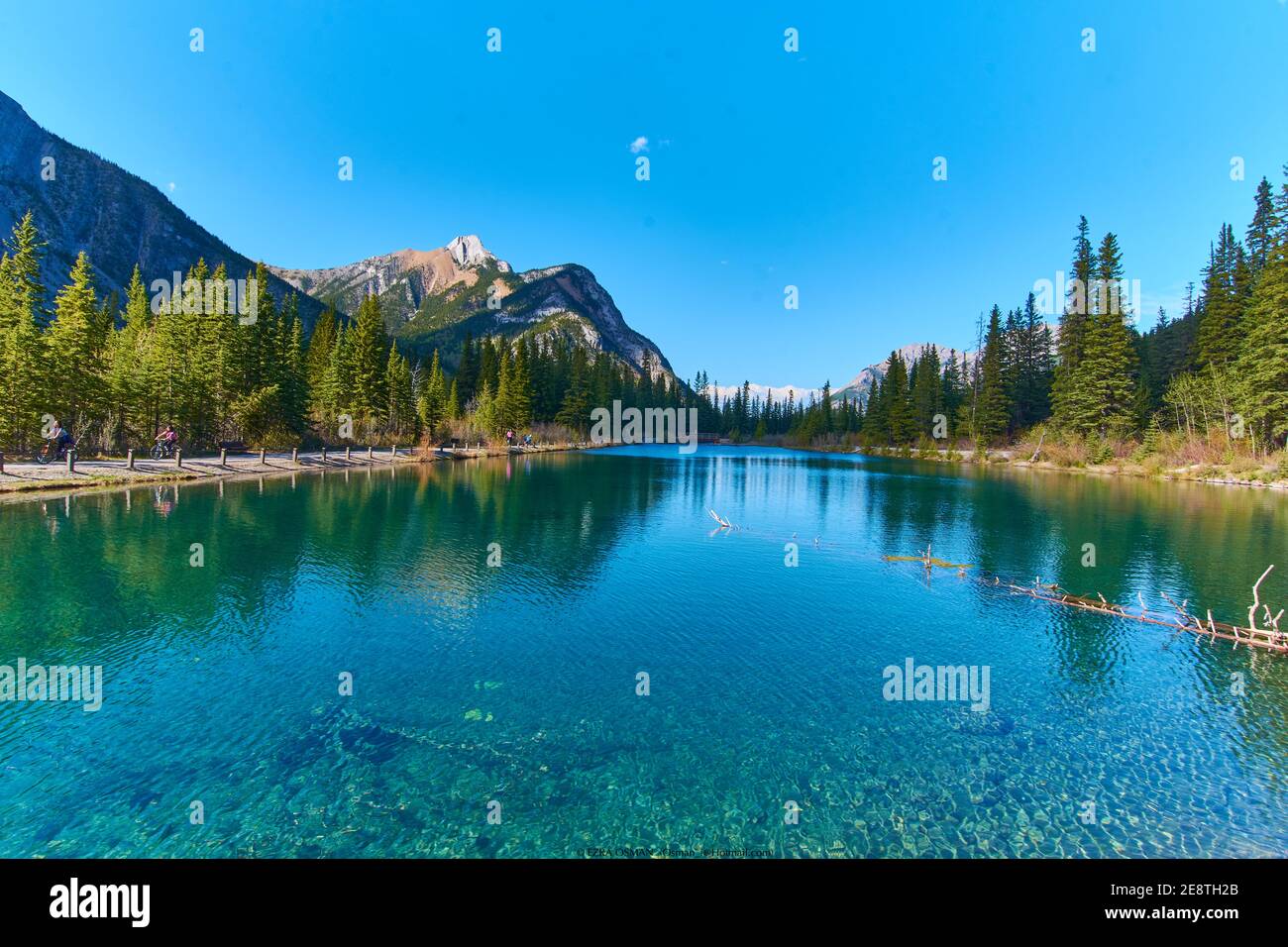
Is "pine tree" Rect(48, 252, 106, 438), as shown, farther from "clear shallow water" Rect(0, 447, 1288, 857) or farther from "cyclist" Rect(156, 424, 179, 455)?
"clear shallow water" Rect(0, 447, 1288, 857)

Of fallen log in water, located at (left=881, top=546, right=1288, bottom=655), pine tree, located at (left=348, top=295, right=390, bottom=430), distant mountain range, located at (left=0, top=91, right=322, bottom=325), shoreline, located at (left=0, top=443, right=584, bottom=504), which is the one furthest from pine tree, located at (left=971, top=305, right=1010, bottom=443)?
distant mountain range, located at (left=0, top=91, right=322, bottom=325)

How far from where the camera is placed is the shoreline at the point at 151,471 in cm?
2989

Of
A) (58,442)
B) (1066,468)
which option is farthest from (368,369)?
(1066,468)

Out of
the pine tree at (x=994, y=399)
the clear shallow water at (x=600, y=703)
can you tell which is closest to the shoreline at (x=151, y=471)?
the clear shallow water at (x=600, y=703)

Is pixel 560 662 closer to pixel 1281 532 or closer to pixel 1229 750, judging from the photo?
pixel 1229 750

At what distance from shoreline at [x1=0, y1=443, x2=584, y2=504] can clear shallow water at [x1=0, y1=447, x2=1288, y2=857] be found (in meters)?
8.00

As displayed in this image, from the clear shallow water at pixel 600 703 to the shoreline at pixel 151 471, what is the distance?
26.2 feet

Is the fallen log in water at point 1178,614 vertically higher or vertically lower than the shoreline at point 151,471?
lower

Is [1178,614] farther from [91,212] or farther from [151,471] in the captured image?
[91,212]

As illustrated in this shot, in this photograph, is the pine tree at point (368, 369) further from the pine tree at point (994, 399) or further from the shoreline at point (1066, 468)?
the pine tree at point (994, 399)

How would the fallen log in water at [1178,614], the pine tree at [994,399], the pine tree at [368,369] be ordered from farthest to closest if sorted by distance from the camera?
1. the pine tree at [994,399]
2. the pine tree at [368,369]
3. the fallen log in water at [1178,614]

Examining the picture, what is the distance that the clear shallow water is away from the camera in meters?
7.63

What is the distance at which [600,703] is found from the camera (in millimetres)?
11289

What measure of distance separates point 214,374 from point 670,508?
4419 cm
